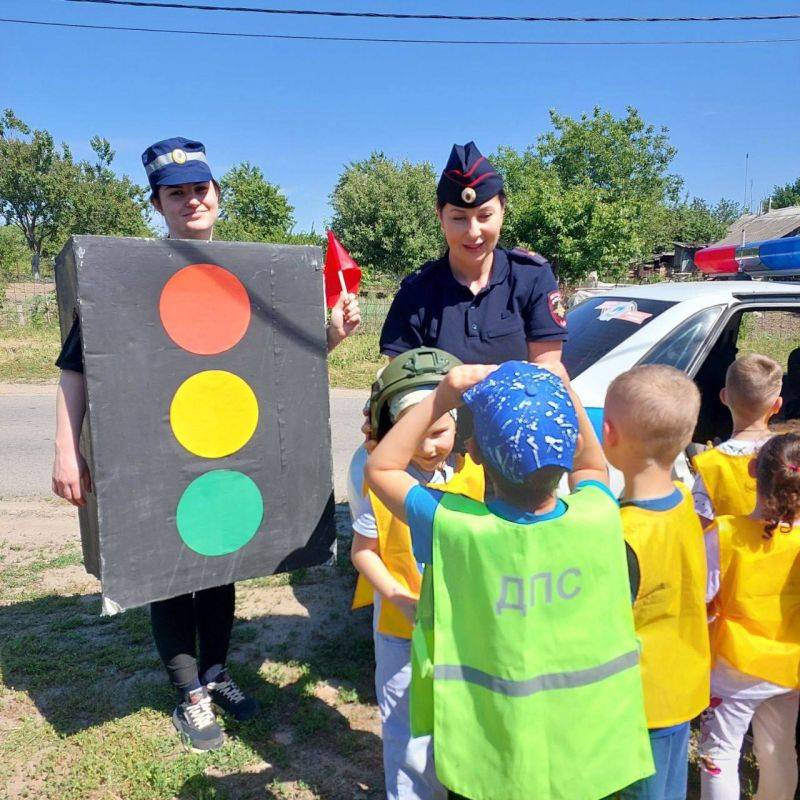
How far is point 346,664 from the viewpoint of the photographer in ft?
10.6

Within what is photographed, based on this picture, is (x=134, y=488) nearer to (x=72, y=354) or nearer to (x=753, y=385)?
(x=72, y=354)

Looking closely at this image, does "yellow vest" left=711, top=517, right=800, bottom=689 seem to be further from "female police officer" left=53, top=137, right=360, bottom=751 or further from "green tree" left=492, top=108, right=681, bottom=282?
"green tree" left=492, top=108, right=681, bottom=282

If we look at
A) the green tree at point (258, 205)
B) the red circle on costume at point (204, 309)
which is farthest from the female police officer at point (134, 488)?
the green tree at point (258, 205)

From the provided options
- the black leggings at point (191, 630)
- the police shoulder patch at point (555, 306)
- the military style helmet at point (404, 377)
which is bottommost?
the black leggings at point (191, 630)

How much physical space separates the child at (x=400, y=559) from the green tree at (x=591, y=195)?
66.0 ft

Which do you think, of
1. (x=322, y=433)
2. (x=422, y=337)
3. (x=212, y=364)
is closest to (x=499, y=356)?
(x=422, y=337)

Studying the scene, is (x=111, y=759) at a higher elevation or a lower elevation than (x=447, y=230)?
lower

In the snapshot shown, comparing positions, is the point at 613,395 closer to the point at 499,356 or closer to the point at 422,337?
the point at 499,356

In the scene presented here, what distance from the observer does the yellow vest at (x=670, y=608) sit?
160 centimetres

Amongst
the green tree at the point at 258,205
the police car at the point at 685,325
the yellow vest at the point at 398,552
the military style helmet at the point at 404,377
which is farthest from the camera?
the green tree at the point at 258,205

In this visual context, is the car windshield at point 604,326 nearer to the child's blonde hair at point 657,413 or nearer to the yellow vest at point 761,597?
the yellow vest at point 761,597

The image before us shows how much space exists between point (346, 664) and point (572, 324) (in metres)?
1.98

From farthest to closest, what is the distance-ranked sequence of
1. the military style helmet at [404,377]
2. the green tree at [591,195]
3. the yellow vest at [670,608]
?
the green tree at [591,195]
the military style helmet at [404,377]
the yellow vest at [670,608]

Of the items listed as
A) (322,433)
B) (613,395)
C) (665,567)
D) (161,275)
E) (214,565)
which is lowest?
(214,565)
